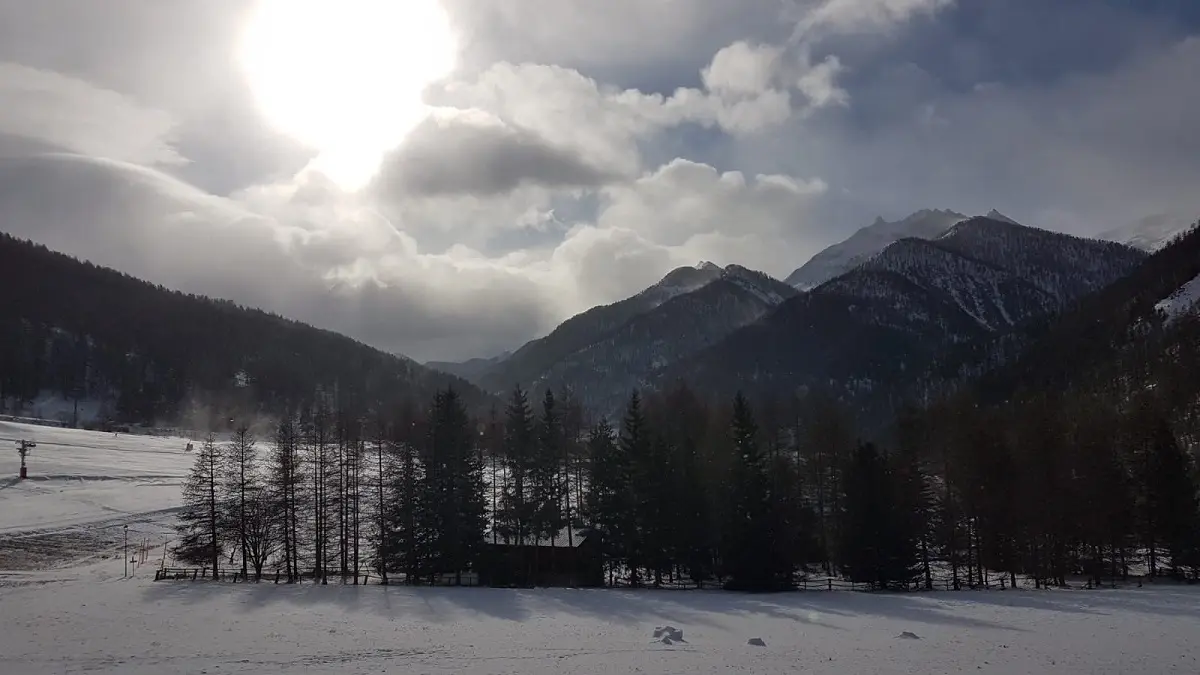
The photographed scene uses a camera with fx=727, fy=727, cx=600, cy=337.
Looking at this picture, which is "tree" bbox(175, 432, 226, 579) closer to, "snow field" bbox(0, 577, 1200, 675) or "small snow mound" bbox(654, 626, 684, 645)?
"snow field" bbox(0, 577, 1200, 675)

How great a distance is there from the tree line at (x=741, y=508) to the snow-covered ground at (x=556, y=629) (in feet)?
14.7

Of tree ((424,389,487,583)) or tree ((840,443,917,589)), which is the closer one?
tree ((840,443,917,589))

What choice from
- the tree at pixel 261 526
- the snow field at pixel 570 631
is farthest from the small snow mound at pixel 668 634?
the tree at pixel 261 526

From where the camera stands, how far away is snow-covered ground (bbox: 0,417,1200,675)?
25.5 metres

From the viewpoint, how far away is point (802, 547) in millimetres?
52438

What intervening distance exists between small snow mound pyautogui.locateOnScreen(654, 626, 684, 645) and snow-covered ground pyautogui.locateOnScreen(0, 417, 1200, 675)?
0.69 meters

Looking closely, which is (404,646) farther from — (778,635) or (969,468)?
(969,468)

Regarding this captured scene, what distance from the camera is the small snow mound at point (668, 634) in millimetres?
29953

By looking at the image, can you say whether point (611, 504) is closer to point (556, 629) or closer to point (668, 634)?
point (556, 629)

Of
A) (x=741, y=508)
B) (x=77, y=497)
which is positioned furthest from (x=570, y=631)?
(x=77, y=497)

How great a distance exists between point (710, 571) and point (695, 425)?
1746 cm

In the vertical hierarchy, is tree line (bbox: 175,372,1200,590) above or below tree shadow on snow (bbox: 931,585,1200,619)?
above

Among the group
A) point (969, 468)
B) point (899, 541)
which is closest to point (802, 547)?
point (899, 541)

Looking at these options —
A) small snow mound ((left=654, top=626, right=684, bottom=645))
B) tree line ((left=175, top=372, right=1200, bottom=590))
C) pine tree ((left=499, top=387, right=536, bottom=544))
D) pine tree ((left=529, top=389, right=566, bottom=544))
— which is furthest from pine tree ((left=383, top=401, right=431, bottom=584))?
small snow mound ((left=654, top=626, right=684, bottom=645))
